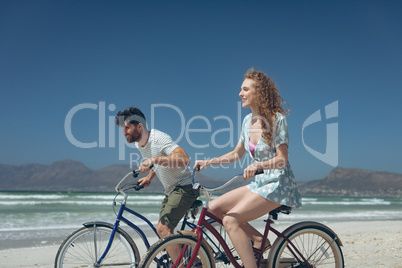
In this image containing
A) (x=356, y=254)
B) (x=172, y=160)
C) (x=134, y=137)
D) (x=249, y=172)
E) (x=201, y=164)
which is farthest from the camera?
(x=356, y=254)

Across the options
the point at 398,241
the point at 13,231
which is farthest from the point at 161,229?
the point at 13,231

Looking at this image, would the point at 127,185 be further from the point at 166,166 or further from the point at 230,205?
the point at 230,205

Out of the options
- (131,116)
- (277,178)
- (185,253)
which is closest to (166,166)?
(131,116)

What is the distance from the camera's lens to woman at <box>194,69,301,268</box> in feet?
8.96

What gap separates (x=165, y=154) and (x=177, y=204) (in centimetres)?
42

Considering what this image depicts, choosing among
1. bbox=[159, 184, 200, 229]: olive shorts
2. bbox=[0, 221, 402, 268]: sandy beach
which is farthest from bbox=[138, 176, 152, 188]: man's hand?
bbox=[0, 221, 402, 268]: sandy beach

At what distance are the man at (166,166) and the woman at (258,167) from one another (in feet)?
1.21

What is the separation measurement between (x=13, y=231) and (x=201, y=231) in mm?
7439

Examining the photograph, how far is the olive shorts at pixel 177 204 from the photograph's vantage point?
315cm

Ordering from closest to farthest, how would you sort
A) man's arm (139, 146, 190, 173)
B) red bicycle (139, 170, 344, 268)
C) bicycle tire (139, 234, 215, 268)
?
bicycle tire (139, 234, 215, 268) → red bicycle (139, 170, 344, 268) → man's arm (139, 146, 190, 173)

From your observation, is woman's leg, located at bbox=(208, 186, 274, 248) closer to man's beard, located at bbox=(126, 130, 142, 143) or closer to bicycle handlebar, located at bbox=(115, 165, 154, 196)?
bicycle handlebar, located at bbox=(115, 165, 154, 196)

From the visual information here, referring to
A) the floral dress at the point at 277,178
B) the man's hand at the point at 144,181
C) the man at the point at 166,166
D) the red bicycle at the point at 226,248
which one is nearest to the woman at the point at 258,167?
the floral dress at the point at 277,178

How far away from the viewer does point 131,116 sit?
10.6 ft

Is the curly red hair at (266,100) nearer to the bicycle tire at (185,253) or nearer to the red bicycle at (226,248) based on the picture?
the red bicycle at (226,248)
